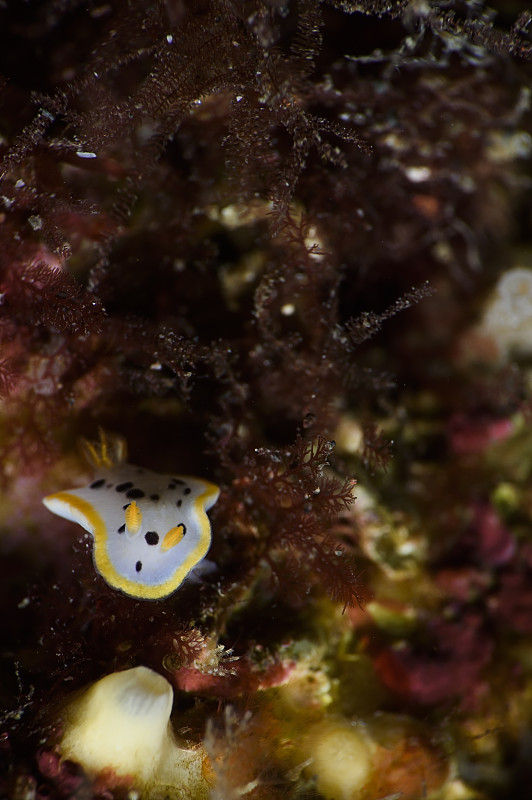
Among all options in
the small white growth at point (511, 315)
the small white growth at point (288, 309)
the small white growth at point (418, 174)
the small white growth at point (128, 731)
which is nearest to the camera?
the small white growth at point (128, 731)

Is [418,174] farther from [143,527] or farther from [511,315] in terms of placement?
[143,527]

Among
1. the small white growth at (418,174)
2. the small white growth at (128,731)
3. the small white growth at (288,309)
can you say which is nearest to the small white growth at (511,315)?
the small white growth at (418,174)

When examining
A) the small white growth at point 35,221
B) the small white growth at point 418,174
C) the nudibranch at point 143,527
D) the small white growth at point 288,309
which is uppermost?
the small white growth at point 418,174

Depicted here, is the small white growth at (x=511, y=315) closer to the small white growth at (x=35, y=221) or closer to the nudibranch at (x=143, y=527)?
the nudibranch at (x=143, y=527)

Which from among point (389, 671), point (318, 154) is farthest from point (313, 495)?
point (318, 154)

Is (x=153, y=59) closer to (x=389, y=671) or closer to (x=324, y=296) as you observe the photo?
(x=324, y=296)

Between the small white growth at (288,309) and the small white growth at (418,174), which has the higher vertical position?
the small white growth at (418,174)

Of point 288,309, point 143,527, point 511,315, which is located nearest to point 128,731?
point 143,527
